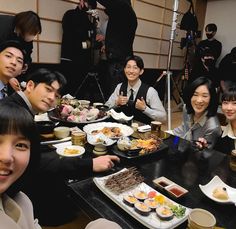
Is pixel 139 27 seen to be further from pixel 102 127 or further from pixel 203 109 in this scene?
pixel 102 127

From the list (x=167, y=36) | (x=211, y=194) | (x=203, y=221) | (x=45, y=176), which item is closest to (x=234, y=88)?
(x=211, y=194)

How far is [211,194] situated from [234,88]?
1.07 m

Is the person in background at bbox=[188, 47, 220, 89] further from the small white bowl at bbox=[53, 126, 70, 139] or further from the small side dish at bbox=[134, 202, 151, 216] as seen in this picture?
the small side dish at bbox=[134, 202, 151, 216]

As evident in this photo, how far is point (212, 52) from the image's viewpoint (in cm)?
531

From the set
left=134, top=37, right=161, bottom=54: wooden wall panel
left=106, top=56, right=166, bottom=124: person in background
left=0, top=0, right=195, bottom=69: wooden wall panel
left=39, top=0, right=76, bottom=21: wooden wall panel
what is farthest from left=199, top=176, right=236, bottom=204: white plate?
left=134, top=37, right=161, bottom=54: wooden wall panel

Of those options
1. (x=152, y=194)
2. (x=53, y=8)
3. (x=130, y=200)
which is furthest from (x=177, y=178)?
(x=53, y=8)

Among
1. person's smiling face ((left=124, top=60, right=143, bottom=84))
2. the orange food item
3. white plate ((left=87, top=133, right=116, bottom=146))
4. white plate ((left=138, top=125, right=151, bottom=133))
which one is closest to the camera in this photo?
the orange food item

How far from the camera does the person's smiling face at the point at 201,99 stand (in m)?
1.88

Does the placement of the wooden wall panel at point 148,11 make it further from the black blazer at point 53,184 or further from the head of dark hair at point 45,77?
the black blazer at point 53,184

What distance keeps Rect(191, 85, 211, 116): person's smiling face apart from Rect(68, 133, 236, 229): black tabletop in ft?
1.38

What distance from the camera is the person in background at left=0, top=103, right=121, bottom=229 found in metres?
0.65

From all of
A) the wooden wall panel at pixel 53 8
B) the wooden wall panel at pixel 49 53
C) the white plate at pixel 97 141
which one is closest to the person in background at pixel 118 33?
the wooden wall panel at pixel 53 8

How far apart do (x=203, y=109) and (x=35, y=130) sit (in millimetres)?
1534

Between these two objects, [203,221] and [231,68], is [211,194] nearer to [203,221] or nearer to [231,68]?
[203,221]
